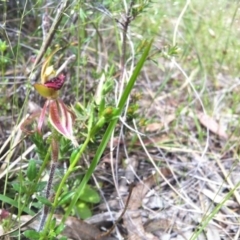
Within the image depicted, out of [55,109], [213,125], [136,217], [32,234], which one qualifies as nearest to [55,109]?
[55,109]

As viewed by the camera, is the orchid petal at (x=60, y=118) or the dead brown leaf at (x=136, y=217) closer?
the orchid petal at (x=60, y=118)

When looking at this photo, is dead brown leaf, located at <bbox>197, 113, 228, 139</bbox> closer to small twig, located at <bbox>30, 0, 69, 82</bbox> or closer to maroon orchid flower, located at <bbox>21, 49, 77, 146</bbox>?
small twig, located at <bbox>30, 0, 69, 82</bbox>

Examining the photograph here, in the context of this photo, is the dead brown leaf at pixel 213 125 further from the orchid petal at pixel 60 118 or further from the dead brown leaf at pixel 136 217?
the orchid petal at pixel 60 118

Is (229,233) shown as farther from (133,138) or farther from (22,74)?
(22,74)

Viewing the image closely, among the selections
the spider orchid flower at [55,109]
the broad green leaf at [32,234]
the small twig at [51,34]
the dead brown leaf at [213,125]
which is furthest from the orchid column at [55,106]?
the dead brown leaf at [213,125]

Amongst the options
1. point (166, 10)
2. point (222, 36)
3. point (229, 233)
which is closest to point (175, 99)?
point (222, 36)

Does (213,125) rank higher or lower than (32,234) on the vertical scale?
lower

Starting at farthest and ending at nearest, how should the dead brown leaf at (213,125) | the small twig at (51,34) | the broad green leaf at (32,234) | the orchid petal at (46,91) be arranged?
1. the dead brown leaf at (213,125)
2. the small twig at (51,34)
3. the broad green leaf at (32,234)
4. the orchid petal at (46,91)

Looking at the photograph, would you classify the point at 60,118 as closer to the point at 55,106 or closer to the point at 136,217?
the point at 55,106

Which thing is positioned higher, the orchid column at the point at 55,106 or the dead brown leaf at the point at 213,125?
the orchid column at the point at 55,106

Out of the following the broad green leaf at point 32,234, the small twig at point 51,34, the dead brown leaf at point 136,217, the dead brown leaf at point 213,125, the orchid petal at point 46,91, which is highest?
the orchid petal at point 46,91

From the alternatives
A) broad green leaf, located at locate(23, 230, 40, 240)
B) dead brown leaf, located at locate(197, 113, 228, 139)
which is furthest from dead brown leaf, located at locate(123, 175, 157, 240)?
dead brown leaf, located at locate(197, 113, 228, 139)
